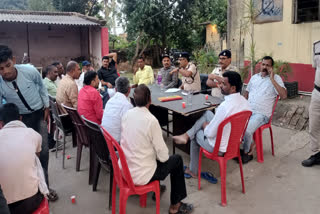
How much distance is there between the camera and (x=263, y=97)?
3.84m

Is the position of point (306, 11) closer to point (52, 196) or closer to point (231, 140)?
point (231, 140)

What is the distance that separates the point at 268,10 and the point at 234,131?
16.7ft

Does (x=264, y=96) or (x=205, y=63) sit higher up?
(x=205, y=63)

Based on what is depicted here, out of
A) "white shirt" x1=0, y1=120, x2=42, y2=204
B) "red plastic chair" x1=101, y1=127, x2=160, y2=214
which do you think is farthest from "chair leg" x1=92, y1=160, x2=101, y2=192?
"white shirt" x1=0, y1=120, x2=42, y2=204

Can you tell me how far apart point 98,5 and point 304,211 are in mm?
17842

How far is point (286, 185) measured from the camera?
3.11 m

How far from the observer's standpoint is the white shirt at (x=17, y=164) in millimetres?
1825

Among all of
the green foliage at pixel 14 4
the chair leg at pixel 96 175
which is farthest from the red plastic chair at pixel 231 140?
the green foliage at pixel 14 4

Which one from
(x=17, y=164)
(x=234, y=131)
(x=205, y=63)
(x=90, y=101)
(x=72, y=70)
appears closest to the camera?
(x=17, y=164)

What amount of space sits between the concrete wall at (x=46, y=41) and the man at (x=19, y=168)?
11.9 meters

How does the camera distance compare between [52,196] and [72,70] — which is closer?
[52,196]

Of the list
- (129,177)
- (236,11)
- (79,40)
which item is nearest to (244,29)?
(236,11)

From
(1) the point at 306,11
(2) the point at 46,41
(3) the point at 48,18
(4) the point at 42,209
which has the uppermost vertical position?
(3) the point at 48,18

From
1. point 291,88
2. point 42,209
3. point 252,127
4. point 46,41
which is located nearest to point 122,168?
point 42,209
